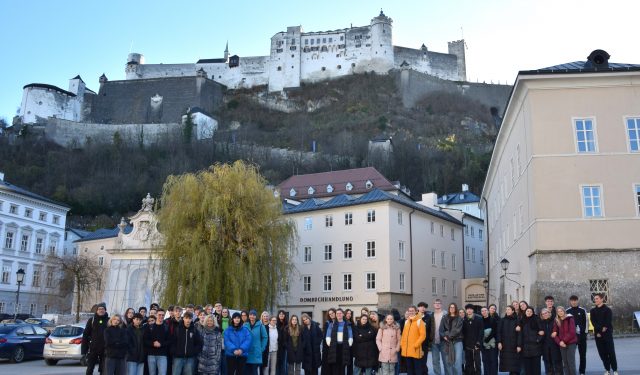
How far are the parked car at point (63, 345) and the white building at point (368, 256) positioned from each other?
1968 centimetres

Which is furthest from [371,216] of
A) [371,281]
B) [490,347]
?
[490,347]

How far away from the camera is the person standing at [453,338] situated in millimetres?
12234

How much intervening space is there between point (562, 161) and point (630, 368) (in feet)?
33.9

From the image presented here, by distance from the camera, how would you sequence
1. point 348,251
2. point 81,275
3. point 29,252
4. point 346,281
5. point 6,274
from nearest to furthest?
point 346,281 → point 348,251 → point 81,275 → point 6,274 → point 29,252

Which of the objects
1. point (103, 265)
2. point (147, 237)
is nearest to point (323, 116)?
point (103, 265)

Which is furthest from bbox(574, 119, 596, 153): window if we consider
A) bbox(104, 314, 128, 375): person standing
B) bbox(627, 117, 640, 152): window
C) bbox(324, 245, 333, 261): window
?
bbox(324, 245, 333, 261): window

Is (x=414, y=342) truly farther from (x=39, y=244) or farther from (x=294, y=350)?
(x=39, y=244)

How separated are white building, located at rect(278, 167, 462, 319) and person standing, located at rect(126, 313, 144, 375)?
2648 centimetres

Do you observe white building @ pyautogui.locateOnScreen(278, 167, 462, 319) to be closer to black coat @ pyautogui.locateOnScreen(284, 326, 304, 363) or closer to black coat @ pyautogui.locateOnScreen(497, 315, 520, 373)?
black coat @ pyautogui.locateOnScreen(284, 326, 304, 363)

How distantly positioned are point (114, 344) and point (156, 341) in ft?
2.55

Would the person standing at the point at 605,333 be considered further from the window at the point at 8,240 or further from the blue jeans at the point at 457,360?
the window at the point at 8,240

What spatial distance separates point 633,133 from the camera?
22.2 m

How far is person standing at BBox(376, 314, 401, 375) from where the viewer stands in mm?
11945

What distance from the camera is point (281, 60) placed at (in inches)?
4633
